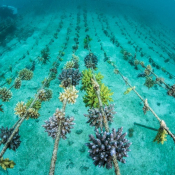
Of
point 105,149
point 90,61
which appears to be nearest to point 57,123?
point 105,149

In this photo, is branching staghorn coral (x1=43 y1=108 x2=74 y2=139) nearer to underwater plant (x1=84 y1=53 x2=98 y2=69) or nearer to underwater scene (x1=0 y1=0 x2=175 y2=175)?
underwater scene (x1=0 y1=0 x2=175 y2=175)

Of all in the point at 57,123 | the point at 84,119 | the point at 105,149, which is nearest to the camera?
the point at 105,149

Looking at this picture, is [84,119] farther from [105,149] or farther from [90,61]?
[105,149]

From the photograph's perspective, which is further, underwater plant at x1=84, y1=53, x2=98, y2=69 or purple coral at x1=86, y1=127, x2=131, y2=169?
underwater plant at x1=84, y1=53, x2=98, y2=69

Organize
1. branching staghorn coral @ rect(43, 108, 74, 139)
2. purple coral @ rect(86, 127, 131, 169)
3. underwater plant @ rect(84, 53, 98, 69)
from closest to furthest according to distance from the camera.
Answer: purple coral @ rect(86, 127, 131, 169), branching staghorn coral @ rect(43, 108, 74, 139), underwater plant @ rect(84, 53, 98, 69)

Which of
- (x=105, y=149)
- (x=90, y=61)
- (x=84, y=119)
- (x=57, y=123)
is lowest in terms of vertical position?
(x=84, y=119)

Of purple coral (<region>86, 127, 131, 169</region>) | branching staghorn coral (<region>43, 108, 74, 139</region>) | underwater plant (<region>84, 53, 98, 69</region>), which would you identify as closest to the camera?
purple coral (<region>86, 127, 131, 169</region>)

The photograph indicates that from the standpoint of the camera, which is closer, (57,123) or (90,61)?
(57,123)

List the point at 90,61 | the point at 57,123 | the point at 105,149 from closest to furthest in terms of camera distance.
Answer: the point at 105,149, the point at 57,123, the point at 90,61

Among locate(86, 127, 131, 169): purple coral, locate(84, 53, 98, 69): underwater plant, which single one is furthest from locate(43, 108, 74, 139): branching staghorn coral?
locate(84, 53, 98, 69): underwater plant

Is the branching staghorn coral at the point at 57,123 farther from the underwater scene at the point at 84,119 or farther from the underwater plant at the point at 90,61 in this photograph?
the underwater plant at the point at 90,61

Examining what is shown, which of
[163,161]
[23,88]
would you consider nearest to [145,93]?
[163,161]

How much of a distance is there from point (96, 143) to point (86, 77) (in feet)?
11.4

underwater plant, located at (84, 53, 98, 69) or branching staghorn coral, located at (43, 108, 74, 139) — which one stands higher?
branching staghorn coral, located at (43, 108, 74, 139)
